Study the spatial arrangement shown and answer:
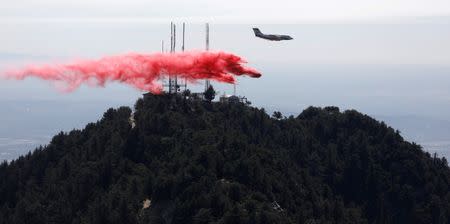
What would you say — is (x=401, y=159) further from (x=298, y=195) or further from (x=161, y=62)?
(x=161, y=62)

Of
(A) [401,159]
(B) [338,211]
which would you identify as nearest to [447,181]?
(A) [401,159]

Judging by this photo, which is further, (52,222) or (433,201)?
(433,201)

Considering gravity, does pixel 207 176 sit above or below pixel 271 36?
below

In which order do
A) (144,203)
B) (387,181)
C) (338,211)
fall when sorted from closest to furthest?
(144,203), (338,211), (387,181)

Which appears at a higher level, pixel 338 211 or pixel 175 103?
pixel 175 103

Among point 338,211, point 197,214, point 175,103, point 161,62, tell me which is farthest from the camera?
point 175,103

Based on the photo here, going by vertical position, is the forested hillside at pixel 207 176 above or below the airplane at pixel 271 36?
below

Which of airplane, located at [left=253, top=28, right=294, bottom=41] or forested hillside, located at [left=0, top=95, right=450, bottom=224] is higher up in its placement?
airplane, located at [left=253, top=28, right=294, bottom=41]

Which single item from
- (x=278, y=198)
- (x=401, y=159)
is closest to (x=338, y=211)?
(x=278, y=198)
